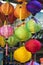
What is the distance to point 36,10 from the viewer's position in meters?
0.69

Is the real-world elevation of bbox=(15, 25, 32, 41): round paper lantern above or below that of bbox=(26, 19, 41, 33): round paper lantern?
below

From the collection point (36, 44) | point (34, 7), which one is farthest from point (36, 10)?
point (36, 44)

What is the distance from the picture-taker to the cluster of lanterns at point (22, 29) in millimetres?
688

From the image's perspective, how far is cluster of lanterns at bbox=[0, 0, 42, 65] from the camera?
688 millimetres

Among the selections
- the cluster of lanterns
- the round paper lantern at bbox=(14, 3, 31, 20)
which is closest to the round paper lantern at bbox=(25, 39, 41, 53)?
the cluster of lanterns

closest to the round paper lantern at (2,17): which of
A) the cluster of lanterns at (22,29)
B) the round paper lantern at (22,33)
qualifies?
the cluster of lanterns at (22,29)

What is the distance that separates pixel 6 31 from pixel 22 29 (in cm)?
8

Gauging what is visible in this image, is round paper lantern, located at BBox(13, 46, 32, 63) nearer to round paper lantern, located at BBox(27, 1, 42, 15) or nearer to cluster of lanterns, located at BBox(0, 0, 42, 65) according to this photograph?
cluster of lanterns, located at BBox(0, 0, 42, 65)

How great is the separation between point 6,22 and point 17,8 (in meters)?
0.08

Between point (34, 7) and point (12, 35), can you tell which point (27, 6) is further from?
point (12, 35)

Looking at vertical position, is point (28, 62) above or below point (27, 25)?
below

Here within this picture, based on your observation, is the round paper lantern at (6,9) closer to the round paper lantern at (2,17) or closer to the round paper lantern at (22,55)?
the round paper lantern at (2,17)

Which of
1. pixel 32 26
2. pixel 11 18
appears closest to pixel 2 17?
pixel 11 18

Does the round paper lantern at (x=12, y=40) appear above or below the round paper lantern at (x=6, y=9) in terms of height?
below
